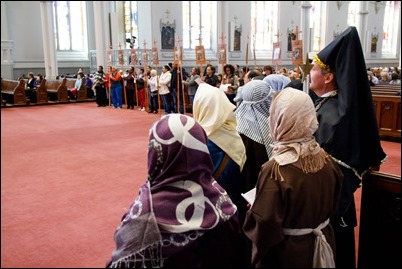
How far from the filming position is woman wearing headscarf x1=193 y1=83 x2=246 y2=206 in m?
1.97

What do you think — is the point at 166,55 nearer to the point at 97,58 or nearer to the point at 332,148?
the point at 97,58

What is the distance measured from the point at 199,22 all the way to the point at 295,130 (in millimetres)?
670

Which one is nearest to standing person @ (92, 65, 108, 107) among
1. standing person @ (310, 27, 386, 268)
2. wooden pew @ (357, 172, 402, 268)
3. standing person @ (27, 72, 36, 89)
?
standing person @ (27, 72, 36, 89)

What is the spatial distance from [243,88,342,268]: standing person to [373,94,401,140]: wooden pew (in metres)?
5.88

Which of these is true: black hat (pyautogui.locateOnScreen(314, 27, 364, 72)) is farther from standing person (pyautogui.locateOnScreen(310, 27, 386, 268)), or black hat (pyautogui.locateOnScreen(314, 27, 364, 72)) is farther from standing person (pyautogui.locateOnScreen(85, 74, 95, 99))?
standing person (pyautogui.locateOnScreen(85, 74, 95, 99))

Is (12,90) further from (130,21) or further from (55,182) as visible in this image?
(130,21)

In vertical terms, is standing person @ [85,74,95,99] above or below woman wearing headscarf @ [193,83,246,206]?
above

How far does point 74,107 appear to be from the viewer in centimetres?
169

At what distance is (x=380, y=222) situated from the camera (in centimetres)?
195

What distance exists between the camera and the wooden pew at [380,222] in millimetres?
1898

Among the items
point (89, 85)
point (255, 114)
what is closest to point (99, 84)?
point (89, 85)

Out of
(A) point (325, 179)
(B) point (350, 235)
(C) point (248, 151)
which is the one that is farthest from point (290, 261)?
(C) point (248, 151)

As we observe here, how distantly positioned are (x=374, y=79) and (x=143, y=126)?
878 centimetres

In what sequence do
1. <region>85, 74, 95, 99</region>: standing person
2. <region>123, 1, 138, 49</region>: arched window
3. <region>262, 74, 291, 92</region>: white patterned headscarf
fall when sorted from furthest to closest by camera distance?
<region>262, 74, 291, 92</region>: white patterned headscarf < <region>85, 74, 95, 99</region>: standing person < <region>123, 1, 138, 49</region>: arched window
